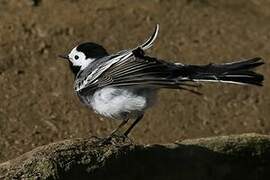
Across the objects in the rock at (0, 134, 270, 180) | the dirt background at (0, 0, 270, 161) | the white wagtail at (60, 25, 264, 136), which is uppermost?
the dirt background at (0, 0, 270, 161)

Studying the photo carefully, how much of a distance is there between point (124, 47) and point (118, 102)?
3336mm

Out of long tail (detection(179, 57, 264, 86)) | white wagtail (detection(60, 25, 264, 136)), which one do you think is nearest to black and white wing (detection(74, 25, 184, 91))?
white wagtail (detection(60, 25, 264, 136))

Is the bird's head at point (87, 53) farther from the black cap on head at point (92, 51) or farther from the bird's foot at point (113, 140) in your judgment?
the bird's foot at point (113, 140)

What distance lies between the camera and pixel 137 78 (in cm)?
476

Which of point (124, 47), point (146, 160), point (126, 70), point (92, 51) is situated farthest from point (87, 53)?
point (124, 47)

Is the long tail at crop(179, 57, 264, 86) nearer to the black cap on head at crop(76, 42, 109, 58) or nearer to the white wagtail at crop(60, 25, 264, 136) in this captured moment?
the white wagtail at crop(60, 25, 264, 136)

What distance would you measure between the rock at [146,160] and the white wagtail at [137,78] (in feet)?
0.79

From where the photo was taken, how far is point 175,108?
24.3ft

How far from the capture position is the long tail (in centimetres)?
459

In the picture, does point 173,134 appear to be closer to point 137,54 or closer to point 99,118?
point 99,118

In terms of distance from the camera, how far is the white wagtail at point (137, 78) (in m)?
4.63

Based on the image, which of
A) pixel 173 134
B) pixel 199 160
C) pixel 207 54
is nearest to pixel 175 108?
pixel 173 134

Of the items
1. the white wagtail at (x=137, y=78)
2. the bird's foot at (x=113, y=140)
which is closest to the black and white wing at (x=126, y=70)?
the white wagtail at (x=137, y=78)

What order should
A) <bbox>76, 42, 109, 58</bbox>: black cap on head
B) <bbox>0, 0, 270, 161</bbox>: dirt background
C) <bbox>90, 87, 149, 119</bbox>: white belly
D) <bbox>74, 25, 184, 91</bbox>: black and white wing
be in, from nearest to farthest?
<bbox>74, 25, 184, 91</bbox>: black and white wing < <bbox>90, 87, 149, 119</bbox>: white belly < <bbox>76, 42, 109, 58</bbox>: black cap on head < <bbox>0, 0, 270, 161</bbox>: dirt background
